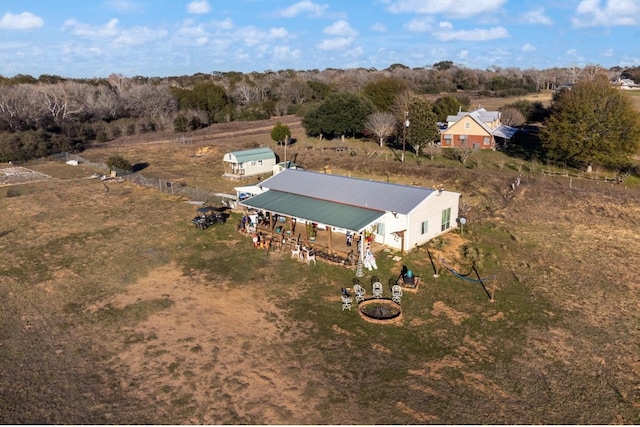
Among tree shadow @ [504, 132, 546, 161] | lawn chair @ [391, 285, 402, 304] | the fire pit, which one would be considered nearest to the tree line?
tree shadow @ [504, 132, 546, 161]

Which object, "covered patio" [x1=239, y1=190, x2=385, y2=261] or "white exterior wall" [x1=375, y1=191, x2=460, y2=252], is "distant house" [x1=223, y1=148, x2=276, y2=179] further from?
"white exterior wall" [x1=375, y1=191, x2=460, y2=252]

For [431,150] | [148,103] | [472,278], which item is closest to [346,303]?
[472,278]

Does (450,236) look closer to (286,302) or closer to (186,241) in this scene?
(286,302)

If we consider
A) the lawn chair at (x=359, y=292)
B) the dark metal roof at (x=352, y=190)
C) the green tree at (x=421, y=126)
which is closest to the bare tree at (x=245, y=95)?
the green tree at (x=421, y=126)

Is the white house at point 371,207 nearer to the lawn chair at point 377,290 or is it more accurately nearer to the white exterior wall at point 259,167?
the lawn chair at point 377,290

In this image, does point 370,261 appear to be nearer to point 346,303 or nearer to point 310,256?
point 310,256

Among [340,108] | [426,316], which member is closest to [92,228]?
[426,316]
